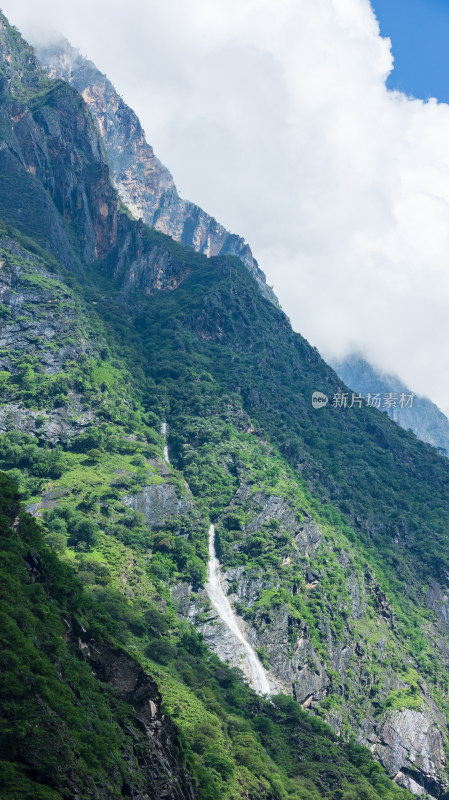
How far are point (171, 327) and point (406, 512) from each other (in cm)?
8231

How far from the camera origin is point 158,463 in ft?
436

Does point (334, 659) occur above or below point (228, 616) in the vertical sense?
above

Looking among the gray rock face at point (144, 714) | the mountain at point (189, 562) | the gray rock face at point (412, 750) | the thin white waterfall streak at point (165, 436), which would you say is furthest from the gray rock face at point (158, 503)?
the gray rock face at point (144, 714)

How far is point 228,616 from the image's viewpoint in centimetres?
11144

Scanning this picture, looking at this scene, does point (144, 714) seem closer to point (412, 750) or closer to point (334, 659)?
point (412, 750)

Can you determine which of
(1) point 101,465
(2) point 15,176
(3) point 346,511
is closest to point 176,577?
(1) point 101,465

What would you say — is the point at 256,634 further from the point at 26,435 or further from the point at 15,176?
the point at 15,176

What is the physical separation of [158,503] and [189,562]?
1347cm
